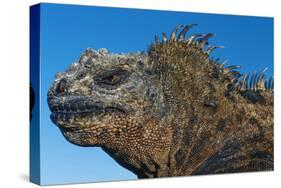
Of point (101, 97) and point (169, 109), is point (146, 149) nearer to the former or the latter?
point (169, 109)

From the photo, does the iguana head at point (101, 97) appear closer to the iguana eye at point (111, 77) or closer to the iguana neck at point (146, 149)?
the iguana eye at point (111, 77)

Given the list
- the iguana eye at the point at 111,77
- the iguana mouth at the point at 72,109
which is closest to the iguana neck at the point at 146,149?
the iguana mouth at the point at 72,109

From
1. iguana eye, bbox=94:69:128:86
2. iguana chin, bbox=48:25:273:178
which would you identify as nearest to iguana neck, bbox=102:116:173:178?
iguana chin, bbox=48:25:273:178

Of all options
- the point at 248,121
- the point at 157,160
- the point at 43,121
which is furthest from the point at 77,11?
the point at 248,121

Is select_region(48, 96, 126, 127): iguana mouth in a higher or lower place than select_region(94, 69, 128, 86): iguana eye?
lower

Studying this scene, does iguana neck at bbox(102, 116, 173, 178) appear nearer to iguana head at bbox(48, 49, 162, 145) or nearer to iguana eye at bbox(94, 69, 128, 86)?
iguana head at bbox(48, 49, 162, 145)

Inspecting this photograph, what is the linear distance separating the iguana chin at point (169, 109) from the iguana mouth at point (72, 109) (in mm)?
15

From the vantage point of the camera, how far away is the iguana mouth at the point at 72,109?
10570 mm

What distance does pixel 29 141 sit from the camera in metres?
11.0

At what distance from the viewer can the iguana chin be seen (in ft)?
35.2

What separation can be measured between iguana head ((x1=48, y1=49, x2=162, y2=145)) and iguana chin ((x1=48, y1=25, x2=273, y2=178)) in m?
0.01

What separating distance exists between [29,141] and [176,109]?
7.92 feet

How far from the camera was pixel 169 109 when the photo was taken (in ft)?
37.5

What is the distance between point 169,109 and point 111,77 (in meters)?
1.15
